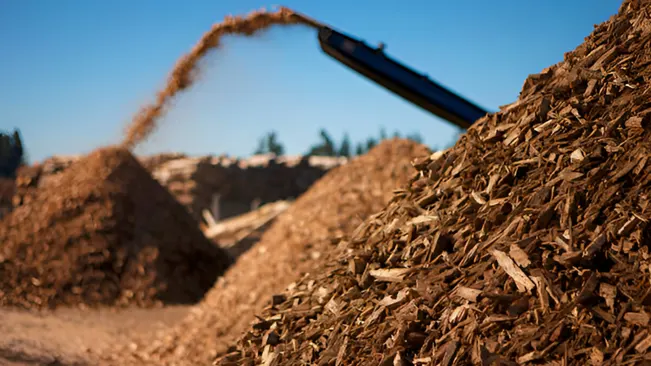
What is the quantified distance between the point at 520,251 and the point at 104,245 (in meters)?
7.19

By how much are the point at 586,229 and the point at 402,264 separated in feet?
2.77

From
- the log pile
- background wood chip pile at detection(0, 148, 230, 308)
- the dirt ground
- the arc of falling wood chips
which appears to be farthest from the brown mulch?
the log pile

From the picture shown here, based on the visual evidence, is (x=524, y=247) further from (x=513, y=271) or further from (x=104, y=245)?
(x=104, y=245)

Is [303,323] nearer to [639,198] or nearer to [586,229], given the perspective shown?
[586,229]

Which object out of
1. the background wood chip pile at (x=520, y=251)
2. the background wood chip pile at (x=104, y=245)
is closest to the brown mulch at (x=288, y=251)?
the background wood chip pile at (x=104, y=245)

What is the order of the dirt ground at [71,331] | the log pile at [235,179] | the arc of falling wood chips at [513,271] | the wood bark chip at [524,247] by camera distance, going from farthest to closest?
the log pile at [235,179]
the dirt ground at [71,331]
the arc of falling wood chips at [513,271]
the wood bark chip at [524,247]

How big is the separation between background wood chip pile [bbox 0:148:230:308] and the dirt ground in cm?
37

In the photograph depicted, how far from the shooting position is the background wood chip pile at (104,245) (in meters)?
7.94

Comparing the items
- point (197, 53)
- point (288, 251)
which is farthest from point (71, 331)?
point (197, 53)

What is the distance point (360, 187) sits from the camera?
6676 millimetres

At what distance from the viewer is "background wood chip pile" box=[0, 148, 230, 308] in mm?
7941

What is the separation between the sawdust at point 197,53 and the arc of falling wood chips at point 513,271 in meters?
3.82

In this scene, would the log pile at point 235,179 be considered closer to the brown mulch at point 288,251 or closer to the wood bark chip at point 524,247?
the brown mulch at point 288,251

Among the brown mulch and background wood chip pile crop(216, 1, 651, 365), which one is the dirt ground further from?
background wood chip pile crop(216, 1, 651, 365)
